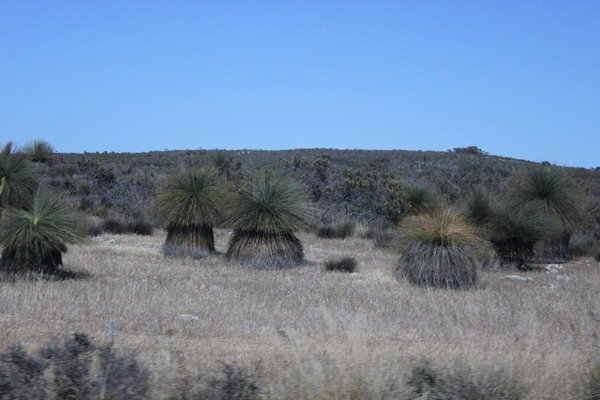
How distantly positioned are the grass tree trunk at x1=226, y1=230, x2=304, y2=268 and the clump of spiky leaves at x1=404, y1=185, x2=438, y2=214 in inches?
307

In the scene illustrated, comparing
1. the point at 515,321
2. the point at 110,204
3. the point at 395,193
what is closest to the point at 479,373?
the point at 515,321

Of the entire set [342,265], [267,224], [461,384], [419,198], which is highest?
[419,198]

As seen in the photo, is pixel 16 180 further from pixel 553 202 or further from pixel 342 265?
pixel 553 202

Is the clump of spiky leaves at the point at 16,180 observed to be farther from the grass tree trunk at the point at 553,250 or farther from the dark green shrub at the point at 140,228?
the grass tree trunk at the point at 553,250

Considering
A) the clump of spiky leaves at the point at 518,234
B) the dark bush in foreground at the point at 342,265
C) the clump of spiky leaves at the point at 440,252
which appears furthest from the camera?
the clump of spiky leaves at the point at 518,234

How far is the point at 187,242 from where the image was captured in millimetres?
20734

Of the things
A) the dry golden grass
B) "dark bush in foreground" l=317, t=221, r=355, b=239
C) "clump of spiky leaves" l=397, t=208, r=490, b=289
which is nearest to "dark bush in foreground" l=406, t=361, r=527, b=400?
the dry golden grass

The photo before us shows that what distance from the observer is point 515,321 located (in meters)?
12.0

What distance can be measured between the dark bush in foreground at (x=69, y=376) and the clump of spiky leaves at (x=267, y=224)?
12.7 meters

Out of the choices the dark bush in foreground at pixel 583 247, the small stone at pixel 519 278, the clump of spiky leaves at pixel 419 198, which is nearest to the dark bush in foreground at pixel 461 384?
the small stone at pixel 519 278

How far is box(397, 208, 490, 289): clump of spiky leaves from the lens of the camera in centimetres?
1711

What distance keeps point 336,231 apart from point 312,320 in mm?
19417

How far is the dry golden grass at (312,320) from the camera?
24.0 feet

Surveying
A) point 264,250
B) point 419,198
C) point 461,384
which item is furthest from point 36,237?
point 419,198
